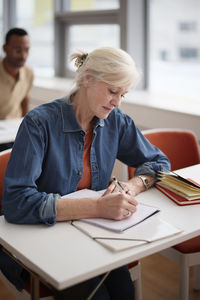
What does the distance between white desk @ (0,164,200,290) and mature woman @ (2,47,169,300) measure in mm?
66

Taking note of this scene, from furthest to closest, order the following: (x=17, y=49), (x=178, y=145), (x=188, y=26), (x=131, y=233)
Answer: (x=17, y=49) < (x=188, y=26) < (x=178, y=145) < (x=131, y=233)

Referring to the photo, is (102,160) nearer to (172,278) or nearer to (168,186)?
(168,186)

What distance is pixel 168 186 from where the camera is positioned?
5.93ft

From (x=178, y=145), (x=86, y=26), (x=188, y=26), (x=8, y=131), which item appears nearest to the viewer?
(x=178, y=145)

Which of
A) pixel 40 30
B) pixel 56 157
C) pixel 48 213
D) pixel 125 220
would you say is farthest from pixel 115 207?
pixel 40 30

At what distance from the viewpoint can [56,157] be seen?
1.68 meters

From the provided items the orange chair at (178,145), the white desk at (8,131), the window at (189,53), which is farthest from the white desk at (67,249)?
the window at (189,53)

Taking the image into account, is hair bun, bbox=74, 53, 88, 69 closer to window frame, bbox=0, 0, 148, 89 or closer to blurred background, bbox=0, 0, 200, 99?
blurred background, bbox=0, 0, 200, 99

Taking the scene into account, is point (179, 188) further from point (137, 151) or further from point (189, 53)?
point (189, 53)

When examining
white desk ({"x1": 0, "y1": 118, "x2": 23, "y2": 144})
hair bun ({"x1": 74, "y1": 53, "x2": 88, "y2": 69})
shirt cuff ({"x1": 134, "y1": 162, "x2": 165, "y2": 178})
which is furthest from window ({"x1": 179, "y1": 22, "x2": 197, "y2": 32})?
hair bun ({"x1": 74, "y1": 53, "x2": 88, "y2": 69})

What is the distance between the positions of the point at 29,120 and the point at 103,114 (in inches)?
11.5

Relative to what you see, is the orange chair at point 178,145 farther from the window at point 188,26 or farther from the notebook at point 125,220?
the window at point 188,26

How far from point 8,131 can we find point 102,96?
1.36 metres

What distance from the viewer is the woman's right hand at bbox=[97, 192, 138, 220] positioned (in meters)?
1.48
